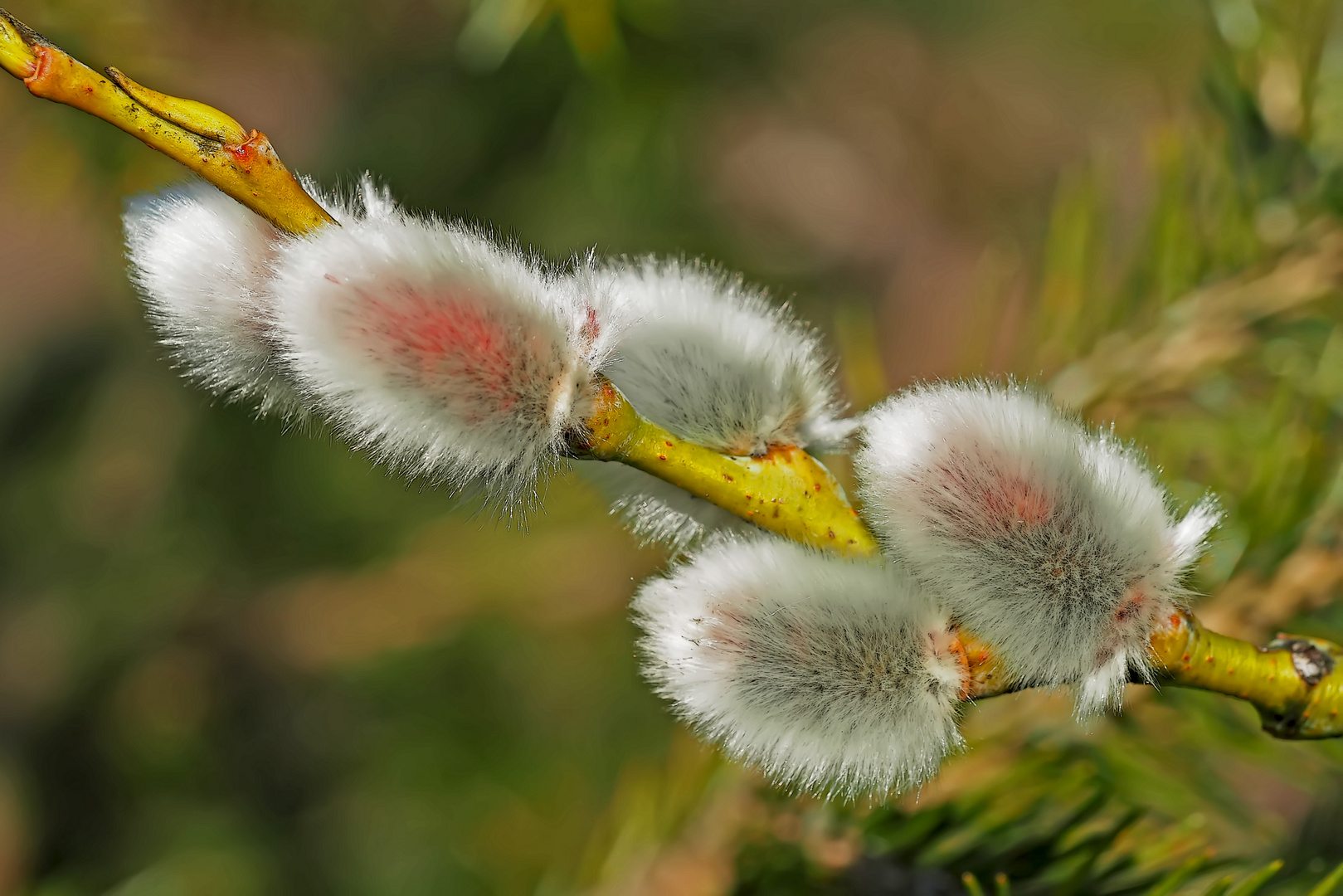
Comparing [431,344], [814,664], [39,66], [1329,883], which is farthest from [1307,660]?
[39,66]

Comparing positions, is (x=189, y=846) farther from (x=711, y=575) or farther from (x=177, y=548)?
(x=711, y=575)

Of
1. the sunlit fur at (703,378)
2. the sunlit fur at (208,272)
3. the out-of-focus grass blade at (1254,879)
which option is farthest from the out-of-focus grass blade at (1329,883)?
the sunlit fur at (208,272)

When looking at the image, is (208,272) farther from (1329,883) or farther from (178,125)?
(1329,883)

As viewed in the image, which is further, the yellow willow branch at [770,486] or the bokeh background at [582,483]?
the bokeh background at [582,483]

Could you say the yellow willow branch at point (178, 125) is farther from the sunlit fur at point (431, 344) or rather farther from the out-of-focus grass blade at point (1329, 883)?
the out-of-focus grass blade at point (1329, 883)

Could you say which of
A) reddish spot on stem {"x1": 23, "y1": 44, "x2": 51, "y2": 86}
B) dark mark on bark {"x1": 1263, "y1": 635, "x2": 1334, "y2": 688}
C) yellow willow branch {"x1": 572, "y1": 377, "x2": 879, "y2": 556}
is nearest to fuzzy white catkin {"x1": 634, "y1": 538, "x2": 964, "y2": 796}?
yellow willow branch {"x1": 572, "y1": 377, "x2": 879, "y2": 556}
